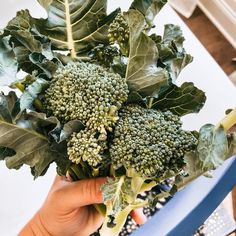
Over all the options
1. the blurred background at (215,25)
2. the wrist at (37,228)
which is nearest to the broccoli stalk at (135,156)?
the wrist at (37,228)

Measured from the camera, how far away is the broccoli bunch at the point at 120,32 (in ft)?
2.21

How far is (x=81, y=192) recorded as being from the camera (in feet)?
2.35

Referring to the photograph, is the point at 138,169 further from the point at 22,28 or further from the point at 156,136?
the point at 22,28

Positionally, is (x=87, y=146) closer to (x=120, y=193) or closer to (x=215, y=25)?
(x=120, y=193)

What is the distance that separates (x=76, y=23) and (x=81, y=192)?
0.27 metres

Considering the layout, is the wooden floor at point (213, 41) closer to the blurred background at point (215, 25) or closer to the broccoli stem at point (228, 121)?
the blurred background at point (215, 25)

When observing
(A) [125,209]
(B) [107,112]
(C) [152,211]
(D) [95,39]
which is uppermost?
(D) [95,39]

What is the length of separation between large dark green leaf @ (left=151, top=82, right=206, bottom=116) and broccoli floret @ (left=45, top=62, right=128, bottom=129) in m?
0.10

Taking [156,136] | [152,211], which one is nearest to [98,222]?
[152,211]

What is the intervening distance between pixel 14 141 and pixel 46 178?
0.40 meters

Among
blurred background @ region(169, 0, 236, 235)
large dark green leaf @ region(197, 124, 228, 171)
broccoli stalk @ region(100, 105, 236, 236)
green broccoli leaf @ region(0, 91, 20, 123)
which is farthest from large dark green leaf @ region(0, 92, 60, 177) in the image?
blurred background @ region(169, 0, 236, 235)

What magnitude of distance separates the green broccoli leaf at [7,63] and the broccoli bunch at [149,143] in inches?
6.7

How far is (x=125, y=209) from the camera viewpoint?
675mm

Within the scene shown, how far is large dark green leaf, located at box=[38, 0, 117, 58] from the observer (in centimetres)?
73
